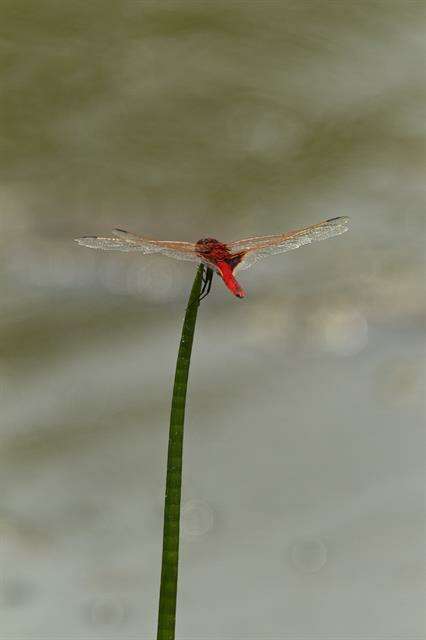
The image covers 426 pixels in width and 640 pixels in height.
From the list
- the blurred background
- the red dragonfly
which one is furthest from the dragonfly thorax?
the blurred background

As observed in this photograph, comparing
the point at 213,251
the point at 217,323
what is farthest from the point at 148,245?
the point at 217,323

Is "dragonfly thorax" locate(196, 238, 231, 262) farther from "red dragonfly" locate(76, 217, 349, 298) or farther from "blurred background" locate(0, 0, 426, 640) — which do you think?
"blurred background" locate(0, 0, 426, 640)

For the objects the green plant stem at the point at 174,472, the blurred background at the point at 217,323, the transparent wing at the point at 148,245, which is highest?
the blurred background at the point at 217,323

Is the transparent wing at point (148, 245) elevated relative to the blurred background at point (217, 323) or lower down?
lower down

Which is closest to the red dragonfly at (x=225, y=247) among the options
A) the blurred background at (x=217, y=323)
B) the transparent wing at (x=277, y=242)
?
the transparent wing at (x=277, y=242)

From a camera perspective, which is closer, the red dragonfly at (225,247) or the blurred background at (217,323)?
the red dragonfly at (225,247)

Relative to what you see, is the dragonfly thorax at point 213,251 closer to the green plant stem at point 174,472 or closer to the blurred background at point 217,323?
the green plant stem at point 174,472

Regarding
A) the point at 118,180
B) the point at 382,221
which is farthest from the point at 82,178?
the point at 382,221
